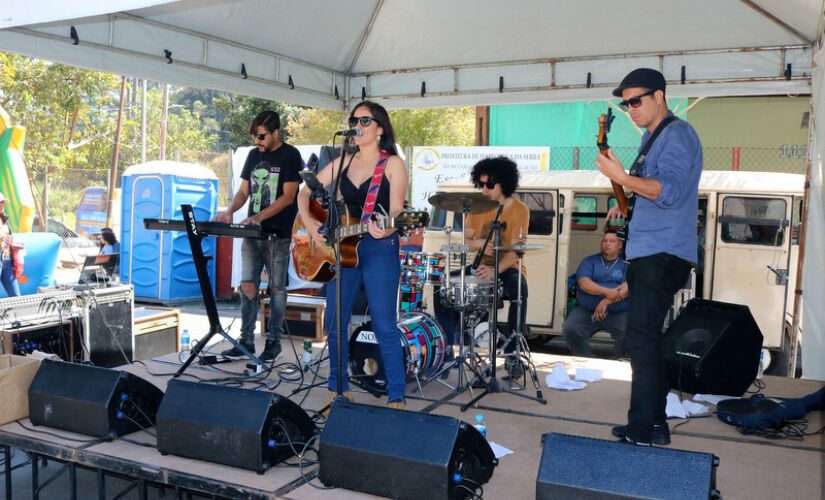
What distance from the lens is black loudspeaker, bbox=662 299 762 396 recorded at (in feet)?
14.0

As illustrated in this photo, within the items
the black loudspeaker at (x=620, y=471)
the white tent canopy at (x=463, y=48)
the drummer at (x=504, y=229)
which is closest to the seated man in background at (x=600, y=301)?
the drummer at (x=504, y=229)

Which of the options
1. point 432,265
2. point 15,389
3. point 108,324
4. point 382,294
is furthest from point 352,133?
point 108,324

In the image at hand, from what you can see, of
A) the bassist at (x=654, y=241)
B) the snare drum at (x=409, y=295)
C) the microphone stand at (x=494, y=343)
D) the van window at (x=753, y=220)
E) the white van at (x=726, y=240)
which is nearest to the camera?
the bassist at (x=654, y=241)

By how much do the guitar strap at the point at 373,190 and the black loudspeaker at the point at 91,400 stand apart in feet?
4.91

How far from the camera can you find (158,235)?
1173 centimetres

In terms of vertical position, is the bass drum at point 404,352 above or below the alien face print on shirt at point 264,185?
below

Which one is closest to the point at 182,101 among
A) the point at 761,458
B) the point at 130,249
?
the point at 130,249

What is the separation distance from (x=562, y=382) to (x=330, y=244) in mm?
2179

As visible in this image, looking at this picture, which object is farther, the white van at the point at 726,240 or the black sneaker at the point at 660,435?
the white van at the point at 726,240

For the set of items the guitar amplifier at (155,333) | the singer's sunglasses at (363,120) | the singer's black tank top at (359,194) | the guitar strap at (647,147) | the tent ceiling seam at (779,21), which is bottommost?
the guitar amplifier at (155,333)

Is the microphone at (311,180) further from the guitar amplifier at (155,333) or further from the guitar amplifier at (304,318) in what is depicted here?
the guitar amplifier at (155,333)

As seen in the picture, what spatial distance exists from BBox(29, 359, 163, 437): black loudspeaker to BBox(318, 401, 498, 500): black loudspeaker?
4.11ft

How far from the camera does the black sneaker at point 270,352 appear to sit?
512 centimetres

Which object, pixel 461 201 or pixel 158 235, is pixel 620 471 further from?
pixel 158 235
